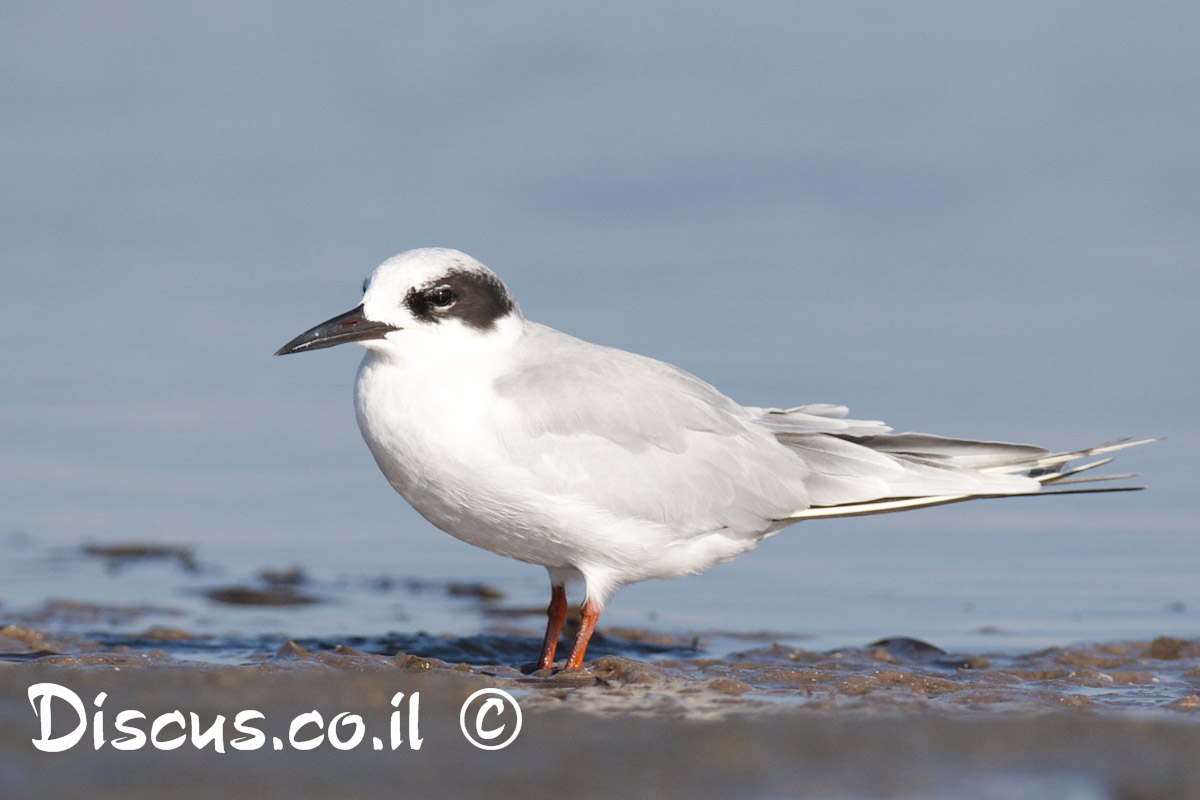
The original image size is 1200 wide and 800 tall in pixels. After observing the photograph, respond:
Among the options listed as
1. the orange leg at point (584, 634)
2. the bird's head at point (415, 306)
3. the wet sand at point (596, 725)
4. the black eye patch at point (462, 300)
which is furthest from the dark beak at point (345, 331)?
the orange leg at point (584, 634)

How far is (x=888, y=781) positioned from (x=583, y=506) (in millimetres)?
2406

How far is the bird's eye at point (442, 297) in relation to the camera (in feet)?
19.9

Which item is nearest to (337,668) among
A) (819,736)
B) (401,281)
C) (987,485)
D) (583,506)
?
(583,506)

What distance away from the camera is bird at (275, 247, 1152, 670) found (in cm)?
591

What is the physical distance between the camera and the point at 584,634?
20.4 ft

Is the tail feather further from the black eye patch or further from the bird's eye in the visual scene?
the bird's eye

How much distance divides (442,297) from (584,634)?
160 centimetres

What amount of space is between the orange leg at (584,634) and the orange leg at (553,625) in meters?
0.14

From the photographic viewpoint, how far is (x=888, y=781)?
3.91 metres

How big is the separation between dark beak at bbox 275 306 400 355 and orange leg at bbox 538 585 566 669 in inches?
61.3

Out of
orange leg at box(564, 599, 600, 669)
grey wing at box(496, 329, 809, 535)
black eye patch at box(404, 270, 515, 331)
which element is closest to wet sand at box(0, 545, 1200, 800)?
orange leg at box(564, 599, 600, 669)

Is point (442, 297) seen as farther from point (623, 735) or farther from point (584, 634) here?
point (623, 735)

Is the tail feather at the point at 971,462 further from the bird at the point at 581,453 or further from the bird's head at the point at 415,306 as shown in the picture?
the bird's head at the point at 415,306

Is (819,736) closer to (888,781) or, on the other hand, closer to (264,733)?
(888,781)
